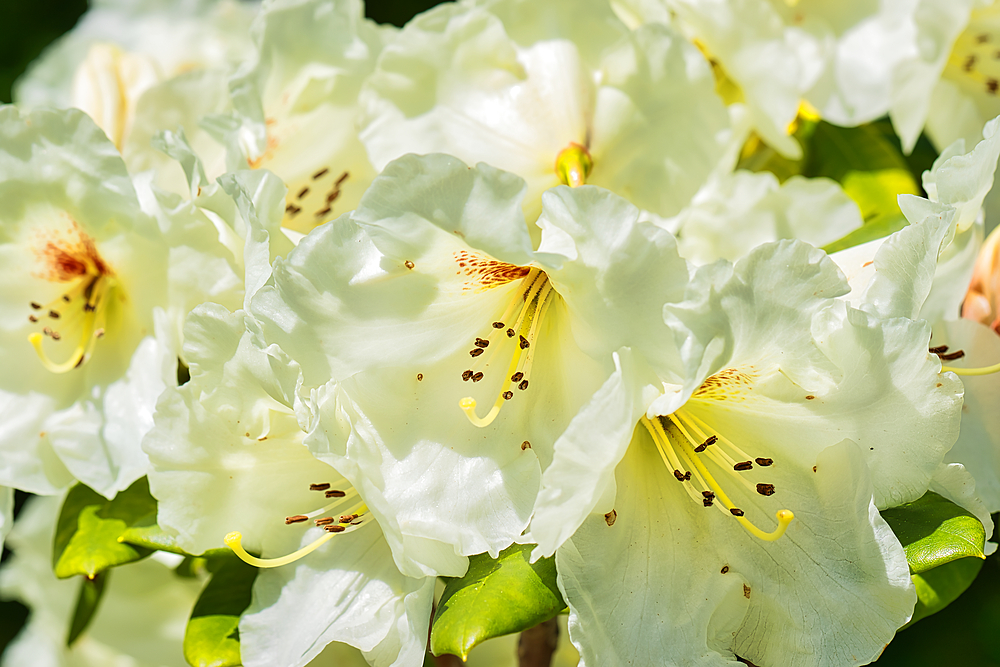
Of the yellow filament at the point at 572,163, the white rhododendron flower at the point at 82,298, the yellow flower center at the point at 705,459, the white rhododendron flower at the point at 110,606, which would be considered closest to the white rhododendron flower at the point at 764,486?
the yellow flower center at the point at 705,459

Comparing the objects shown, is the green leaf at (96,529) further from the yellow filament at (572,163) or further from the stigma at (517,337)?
→ the yellow filament at (572,163)

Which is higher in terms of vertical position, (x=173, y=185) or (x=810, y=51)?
(x=810, y=51)

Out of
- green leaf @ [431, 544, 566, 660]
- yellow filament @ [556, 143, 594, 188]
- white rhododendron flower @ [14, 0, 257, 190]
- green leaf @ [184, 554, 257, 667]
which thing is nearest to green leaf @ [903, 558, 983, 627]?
green leaf @ [431, 544, 566, 660]

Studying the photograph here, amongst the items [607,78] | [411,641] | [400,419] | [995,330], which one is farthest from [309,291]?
[995,330]

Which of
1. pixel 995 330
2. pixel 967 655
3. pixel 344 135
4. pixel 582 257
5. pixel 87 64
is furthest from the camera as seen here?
pixel 967 655

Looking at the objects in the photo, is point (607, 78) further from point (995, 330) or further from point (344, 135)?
point (995, 330)

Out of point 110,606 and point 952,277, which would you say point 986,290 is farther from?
point 110,606

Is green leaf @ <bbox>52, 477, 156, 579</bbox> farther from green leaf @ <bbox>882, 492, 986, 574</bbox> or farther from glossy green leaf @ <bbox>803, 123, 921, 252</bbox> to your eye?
glossy green leaf @ <bbox>803, 123, 921, 252</bbox>
